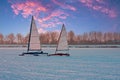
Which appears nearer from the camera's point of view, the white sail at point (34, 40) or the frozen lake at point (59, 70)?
the frozen lake at point (59, 70)

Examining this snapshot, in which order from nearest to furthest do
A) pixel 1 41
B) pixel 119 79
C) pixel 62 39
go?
pixel 119 79 → pixel 62 39 → pixel 1 41

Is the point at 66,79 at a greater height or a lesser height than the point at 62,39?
lesser

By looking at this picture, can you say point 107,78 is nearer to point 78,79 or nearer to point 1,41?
point 78,79

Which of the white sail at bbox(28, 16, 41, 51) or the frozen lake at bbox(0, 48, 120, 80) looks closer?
the frozen lake at bbox(0, 48, 120, 80)

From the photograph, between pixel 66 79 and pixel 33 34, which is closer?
pixel 66 79

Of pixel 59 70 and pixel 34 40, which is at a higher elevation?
pixel 34 40

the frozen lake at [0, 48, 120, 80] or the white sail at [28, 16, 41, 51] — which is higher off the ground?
the white sail at [28, 16, 41, 51]

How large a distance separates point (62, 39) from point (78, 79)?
19985 millimetres

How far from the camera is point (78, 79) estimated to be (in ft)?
43.0

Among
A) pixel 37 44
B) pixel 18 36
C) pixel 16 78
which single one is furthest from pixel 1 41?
pixel 16 78

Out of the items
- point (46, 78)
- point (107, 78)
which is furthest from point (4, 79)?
point (107, 78)

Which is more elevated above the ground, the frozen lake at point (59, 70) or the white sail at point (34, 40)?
the white sail at point (34, 40)

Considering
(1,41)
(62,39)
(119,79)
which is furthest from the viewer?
(1,41)

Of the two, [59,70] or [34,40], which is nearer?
[59,70]
